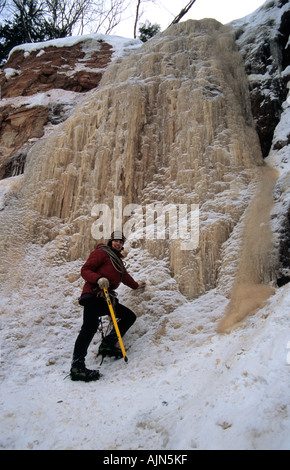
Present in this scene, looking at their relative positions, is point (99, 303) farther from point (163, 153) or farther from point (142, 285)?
point (163, 153)

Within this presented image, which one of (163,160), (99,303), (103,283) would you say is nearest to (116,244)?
(103,283)

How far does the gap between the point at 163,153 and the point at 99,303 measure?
4418 mm

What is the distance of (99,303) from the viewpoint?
4.86 meters

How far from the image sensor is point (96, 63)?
44.1 feet

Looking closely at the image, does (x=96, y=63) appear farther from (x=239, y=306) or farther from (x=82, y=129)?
(x=239, y=306)

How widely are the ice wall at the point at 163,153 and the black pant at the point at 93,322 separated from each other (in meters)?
1.30

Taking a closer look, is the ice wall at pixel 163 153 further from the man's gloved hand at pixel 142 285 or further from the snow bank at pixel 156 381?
the snow bank at pixel 156 381

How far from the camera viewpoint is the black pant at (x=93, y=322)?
14.6 feet

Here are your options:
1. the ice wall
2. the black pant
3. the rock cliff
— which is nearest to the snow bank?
the black pant

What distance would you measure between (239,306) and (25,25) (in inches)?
884

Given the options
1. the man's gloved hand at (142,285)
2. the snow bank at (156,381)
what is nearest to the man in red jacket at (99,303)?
the snow bank at (156,381)

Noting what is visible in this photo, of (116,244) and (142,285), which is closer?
(116,244)

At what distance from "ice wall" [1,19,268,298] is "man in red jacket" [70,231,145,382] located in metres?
1.21

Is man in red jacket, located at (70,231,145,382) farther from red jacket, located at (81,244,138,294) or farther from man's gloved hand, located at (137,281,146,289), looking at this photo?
man's gloved hand, located at (137,281,146,289)
